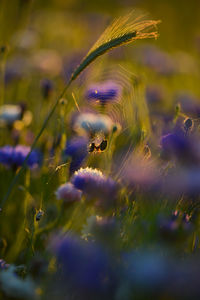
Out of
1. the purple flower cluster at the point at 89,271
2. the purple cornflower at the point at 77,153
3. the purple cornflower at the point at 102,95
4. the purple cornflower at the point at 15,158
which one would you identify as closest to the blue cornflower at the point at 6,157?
the purple cornflower at the point at 15,158

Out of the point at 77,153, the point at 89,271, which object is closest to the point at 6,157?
the point at 77,153

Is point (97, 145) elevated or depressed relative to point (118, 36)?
depressed

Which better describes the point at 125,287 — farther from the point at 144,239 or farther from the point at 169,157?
the point at 169,157

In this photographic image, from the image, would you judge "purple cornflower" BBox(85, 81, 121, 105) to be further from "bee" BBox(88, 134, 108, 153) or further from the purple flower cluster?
the purple flower cluster

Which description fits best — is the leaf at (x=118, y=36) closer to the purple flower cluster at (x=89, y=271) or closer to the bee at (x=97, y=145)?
the bee at (x=97, y=145)

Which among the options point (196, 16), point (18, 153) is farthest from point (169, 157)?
point (196, 16)

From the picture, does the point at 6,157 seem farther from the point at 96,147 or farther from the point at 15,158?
the point at 96,147
